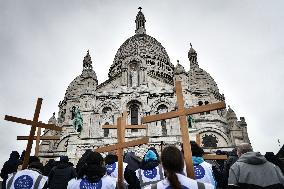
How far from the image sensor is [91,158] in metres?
4.79

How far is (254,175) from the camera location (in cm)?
498

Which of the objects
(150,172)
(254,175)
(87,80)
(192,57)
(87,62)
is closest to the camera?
(254,175)

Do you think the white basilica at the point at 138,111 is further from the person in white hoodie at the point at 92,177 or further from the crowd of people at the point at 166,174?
the person in white hoodie at the point at 92,177

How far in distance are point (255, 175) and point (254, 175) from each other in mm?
16

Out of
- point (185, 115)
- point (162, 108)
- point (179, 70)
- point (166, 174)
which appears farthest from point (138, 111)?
point (166, 174)

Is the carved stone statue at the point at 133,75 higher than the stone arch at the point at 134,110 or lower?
higher

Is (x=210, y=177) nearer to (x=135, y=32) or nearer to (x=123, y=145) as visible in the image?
(x=123, y=145)

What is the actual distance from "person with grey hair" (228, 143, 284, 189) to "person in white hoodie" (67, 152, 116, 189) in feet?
6.65

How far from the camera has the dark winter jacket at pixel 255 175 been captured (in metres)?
4.93

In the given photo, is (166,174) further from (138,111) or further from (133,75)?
(133,75)

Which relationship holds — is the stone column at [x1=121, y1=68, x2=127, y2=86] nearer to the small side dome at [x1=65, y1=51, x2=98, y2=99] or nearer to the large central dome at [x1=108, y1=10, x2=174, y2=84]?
the small side dome at [x1=65, y1=51, x2=98, y2=99]

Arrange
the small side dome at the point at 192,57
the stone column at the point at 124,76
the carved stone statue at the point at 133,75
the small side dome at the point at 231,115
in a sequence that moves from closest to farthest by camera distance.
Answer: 1. the carved stone statue at the point at 133,75
2. the stone column at the point at 124,76
3. the small side dome at the point at 231,115
4. the small side dome at the point at 192,57

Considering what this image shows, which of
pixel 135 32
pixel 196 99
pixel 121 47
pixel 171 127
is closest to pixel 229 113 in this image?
pixel 196 99

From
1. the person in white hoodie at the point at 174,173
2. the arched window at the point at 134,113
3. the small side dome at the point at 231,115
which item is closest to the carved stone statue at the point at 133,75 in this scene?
the arched window at the point at 134,113
